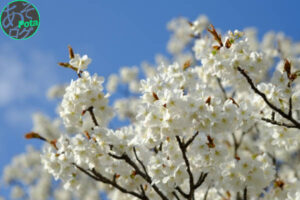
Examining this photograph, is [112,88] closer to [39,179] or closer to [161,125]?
[39,179]

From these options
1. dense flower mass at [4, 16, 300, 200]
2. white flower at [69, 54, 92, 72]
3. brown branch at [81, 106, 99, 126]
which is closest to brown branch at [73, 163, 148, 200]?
dense flower mass at [4, 16, 300, 200]

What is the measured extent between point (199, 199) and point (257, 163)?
1553mm

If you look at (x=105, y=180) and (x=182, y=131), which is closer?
(x=182, y=131)

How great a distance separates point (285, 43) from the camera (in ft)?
40.7

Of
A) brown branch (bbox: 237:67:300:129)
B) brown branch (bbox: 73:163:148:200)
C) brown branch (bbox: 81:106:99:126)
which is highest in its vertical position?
brown branch (bbox: 237:67:300:129)

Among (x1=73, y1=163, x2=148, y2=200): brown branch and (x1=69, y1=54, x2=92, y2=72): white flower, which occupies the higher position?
(x1=69, y1=54, x2=92, y2=72): white flower

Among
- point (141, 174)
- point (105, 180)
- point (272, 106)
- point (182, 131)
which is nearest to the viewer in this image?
point (182, 131)

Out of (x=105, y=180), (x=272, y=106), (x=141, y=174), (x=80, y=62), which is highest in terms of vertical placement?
(x=80, y=62)

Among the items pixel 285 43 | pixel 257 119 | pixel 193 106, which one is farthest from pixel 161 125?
pixel 285 43

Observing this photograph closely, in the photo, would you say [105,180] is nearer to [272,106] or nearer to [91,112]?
[91,112]

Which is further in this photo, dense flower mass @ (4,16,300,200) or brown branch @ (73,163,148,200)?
brown branch @ (73,163,148,200)

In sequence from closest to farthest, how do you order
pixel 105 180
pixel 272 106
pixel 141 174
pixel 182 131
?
pixel 182 131 < pixel 272 106 < pixel 105 180 < pixel 141 174

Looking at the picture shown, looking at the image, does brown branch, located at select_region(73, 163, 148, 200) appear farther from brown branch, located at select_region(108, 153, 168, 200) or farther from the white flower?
the white flower

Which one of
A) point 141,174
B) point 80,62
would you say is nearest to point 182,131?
point 141,174
